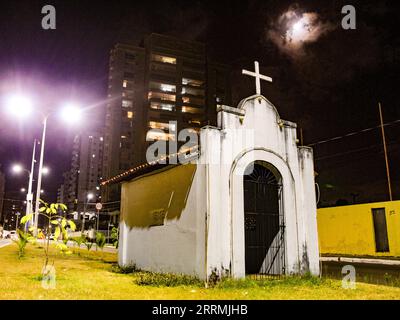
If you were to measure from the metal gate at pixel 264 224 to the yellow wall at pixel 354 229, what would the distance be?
10922mm

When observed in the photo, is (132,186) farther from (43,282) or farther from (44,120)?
(44,120)

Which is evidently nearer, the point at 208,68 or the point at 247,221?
the point at 247,221

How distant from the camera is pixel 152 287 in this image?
28.7 feet

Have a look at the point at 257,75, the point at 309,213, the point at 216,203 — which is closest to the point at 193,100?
the point at 257,75

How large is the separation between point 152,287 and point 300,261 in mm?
4467

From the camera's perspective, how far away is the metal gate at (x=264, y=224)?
10.8 meters

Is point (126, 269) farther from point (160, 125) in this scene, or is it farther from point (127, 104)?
point (127, 104)

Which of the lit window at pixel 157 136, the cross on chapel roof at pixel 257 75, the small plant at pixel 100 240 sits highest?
the lit window at pixel 157 136

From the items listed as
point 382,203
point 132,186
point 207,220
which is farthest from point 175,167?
point 382,203

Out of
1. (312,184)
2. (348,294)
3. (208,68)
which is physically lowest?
(348,294)

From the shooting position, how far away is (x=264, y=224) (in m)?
11.4

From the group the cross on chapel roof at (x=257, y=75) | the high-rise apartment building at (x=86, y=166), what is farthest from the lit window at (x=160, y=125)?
the cross on chapel roof at (x=257, y=75)

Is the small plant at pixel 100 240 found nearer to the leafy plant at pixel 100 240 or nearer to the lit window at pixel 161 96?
the leafy plant at pixel 100 240

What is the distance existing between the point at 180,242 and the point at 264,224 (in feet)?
9.47
